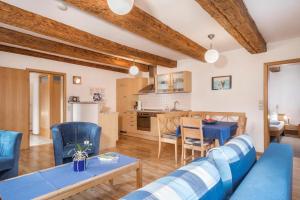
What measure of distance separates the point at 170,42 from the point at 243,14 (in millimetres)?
1251

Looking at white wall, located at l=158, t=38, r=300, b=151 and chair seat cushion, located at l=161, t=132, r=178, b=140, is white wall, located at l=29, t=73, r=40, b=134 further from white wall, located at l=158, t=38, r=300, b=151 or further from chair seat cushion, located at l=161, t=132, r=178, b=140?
white wall, located at l=158, t=38, r=300, b=151

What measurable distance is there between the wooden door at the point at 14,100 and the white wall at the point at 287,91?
26.2 ft

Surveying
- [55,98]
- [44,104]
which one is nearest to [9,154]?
[55,98]

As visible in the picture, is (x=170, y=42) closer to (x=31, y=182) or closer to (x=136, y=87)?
(x=31, y=182)

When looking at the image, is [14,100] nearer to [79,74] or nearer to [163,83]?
[79,74]

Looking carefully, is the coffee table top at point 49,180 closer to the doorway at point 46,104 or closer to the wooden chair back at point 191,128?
the wooden chair back at point 191,128

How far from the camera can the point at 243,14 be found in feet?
7.27

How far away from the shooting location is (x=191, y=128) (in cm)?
317

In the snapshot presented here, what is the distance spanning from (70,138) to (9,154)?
0.91 meters

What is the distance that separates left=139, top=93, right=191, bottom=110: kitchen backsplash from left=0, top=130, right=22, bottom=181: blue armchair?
3.96m

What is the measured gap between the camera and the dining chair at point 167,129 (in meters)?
3.56

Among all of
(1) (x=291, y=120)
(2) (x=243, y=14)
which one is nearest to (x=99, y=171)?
(2) (x=243, y=14)

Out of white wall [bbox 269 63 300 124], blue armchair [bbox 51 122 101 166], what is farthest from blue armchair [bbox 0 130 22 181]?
white wall [bbox 269 63 300 124]

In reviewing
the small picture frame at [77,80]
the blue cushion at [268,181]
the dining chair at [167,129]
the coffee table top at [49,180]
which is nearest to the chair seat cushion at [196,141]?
the dining chair at [167,129]
